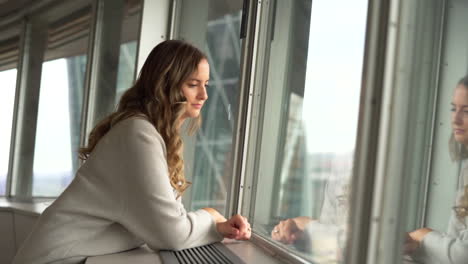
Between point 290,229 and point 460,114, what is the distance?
0.82 metres

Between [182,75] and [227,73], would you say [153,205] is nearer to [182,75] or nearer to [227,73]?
[182,75]

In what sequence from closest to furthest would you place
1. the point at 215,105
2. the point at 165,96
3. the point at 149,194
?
the point at 149,194 < the point at 165,96 < the point at 215,105

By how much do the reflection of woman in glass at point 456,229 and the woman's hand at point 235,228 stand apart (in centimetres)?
60

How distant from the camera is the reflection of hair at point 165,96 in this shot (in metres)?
1.44

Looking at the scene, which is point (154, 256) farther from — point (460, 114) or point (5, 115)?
point (5, 115)

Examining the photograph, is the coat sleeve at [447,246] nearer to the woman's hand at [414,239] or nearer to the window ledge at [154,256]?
the woman's hand at [414,239]

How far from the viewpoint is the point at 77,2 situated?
3.97 meters

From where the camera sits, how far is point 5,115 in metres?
4.14

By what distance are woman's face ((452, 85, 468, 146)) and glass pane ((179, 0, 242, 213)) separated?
4.76ft

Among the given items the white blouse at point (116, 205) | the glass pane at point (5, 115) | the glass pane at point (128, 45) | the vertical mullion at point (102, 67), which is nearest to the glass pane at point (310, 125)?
the white blouse at point (116, 205)

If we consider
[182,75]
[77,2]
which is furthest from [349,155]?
[77,2]

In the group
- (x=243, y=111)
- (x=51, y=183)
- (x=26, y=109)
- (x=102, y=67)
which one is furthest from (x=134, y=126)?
(x=26, y=109)

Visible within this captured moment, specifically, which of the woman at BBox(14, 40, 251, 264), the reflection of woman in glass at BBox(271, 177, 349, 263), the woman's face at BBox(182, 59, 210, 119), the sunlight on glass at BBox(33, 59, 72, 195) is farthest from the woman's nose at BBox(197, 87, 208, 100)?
the sunlight on glass at BBox(33, 59, 72, 195)

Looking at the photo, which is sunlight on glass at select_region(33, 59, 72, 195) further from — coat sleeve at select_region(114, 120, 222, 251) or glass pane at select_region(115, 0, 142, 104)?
coat sleeve at select_region(114, 120, 222, 251)
